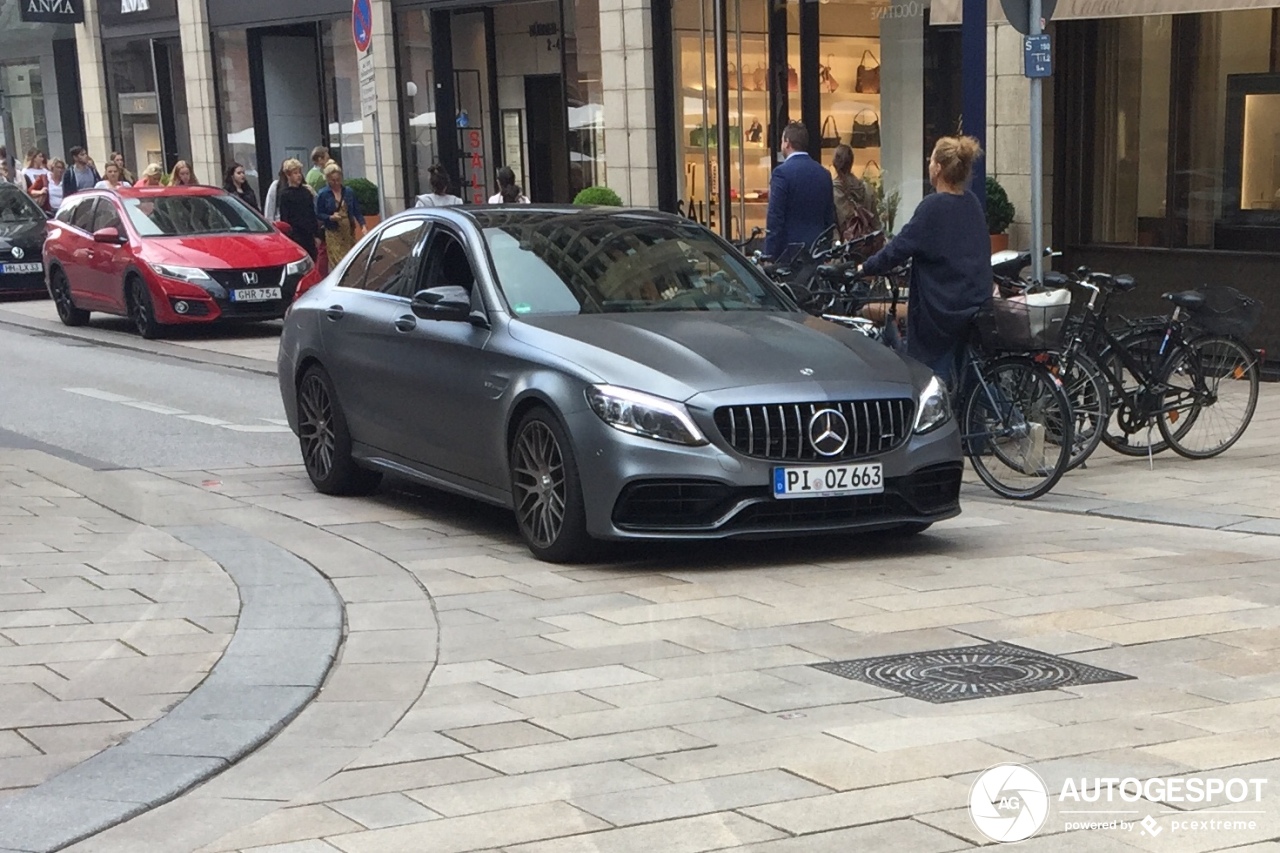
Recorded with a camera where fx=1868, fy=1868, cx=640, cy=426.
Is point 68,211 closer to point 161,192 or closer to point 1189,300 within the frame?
point 161,192

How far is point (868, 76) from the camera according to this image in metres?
19.2

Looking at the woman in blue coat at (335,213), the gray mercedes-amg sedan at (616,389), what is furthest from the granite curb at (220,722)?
the woman in blue coat at (335,213)

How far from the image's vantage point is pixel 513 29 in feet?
83.5

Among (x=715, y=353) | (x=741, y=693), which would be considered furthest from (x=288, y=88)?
(x=741, y=693)

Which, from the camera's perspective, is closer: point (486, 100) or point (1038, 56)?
point (1038, 56)

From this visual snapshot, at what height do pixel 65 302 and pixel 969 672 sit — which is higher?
pixel 969 672

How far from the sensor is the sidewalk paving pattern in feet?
15.1

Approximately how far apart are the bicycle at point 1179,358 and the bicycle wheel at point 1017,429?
2.90ft

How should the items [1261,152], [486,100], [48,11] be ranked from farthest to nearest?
[48,11], [486,100], [1261,152]

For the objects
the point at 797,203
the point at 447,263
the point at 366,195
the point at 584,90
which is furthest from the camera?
the point at 366,195

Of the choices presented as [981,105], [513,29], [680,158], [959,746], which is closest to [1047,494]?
[981,105]

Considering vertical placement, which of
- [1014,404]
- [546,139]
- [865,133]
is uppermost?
[865,133]

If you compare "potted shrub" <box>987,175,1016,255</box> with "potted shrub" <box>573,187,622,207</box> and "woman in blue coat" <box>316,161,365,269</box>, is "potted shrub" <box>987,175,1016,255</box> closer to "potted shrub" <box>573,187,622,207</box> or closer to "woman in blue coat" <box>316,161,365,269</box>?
"potted shrub" <box>573,187,622,207</box>

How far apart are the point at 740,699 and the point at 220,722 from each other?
1567 mm
